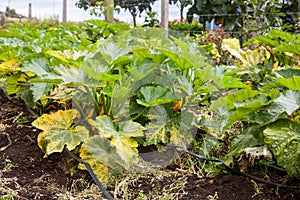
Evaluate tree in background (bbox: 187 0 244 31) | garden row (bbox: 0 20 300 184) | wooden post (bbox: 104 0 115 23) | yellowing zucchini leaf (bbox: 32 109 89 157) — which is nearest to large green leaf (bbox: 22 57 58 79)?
garden row (bbox: 0 20 300 184)

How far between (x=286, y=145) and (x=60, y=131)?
1052 millimetres

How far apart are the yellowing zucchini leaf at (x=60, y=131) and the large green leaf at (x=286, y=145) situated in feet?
2.85

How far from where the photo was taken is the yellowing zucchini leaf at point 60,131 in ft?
6.13

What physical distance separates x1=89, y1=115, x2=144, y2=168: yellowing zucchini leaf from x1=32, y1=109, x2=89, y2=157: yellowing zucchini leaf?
158mm

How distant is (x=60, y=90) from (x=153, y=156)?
0.63 metres

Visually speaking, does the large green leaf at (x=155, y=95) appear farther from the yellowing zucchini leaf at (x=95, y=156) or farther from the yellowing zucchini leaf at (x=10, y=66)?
the yellowing zucchini leaf at (x=10, y=66)

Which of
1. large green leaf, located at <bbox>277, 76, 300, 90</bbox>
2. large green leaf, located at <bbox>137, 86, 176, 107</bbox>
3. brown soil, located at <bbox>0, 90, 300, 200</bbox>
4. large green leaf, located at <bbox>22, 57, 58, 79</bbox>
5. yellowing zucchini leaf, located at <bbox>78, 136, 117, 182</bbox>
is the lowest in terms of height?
brown soil, located at <bbox>0, 90, 300, 200</bbox>

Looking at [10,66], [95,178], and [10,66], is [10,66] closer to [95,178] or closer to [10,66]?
[10,66]

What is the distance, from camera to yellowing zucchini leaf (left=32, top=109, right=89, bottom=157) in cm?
187

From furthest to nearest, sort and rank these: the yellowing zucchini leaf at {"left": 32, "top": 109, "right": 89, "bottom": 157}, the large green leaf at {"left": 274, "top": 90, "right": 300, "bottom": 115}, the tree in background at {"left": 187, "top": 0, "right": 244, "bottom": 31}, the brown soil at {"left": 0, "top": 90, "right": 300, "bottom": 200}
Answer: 1. the tree in background at {"left": 187, "top": 0, "right": 244, "bottom": 31}
2. the yellowing zucchini leaf at {"left": 32, "top": 109, "right": 89, "bottom": 157}
3. the brown soil at {"left": 0, "top": 90, "right": 300, "bottom": 200}
4. the large green leaf at {"left": 274, "top": 90, "right": 300, "bottom": 115}

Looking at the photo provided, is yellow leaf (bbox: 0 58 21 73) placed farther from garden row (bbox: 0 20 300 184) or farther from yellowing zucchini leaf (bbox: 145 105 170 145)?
yellowing zucchini leaf (bbox: 145 105 170 145)

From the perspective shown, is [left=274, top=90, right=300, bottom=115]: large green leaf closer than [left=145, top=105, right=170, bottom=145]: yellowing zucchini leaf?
Yes

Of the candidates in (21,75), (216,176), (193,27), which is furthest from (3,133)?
(193,27)

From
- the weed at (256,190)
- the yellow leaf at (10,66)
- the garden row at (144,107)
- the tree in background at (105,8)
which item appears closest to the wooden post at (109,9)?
the tree in background at (105,8)
